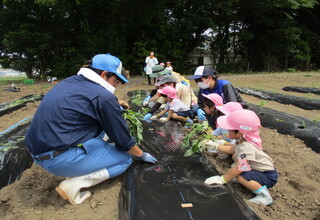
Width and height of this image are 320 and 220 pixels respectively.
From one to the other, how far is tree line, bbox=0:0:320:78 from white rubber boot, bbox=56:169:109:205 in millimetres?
12231

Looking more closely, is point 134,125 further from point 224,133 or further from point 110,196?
point 224,133

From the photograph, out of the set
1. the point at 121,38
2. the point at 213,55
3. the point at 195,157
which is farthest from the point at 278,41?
the point at 195,157

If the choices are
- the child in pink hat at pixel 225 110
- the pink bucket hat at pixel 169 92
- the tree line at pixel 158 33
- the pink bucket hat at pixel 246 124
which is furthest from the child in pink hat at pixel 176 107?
the tree line at pixel 158 33

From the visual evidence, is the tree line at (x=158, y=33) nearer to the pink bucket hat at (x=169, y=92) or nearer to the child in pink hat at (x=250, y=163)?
the pink bucket hat at (x=169, y=92)

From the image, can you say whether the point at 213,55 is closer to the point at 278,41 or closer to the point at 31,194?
the point at 278,41

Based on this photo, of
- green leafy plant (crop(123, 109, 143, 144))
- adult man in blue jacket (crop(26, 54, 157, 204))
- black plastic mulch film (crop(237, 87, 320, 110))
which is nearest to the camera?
adult man in blue jacket (crop(26, 54, 157, 204))

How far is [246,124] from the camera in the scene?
6.76 ft

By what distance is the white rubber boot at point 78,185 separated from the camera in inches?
79.4

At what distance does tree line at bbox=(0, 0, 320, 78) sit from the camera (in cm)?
1372

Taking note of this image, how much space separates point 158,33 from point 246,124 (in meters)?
14.5

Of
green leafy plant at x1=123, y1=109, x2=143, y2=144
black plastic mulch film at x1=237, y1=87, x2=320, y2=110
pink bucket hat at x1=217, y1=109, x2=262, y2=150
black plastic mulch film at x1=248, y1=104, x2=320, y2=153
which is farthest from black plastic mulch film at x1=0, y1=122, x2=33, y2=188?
black plastic mulch film at x1=237, y1=87, x2=320, y2=110

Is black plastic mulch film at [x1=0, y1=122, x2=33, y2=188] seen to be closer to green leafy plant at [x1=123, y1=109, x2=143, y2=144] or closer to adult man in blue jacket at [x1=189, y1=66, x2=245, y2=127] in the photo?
green leafy plant at [x1=123, y1=109, x2=143, y2=144]

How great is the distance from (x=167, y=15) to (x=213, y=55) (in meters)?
4.75

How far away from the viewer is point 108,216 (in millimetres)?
1887
